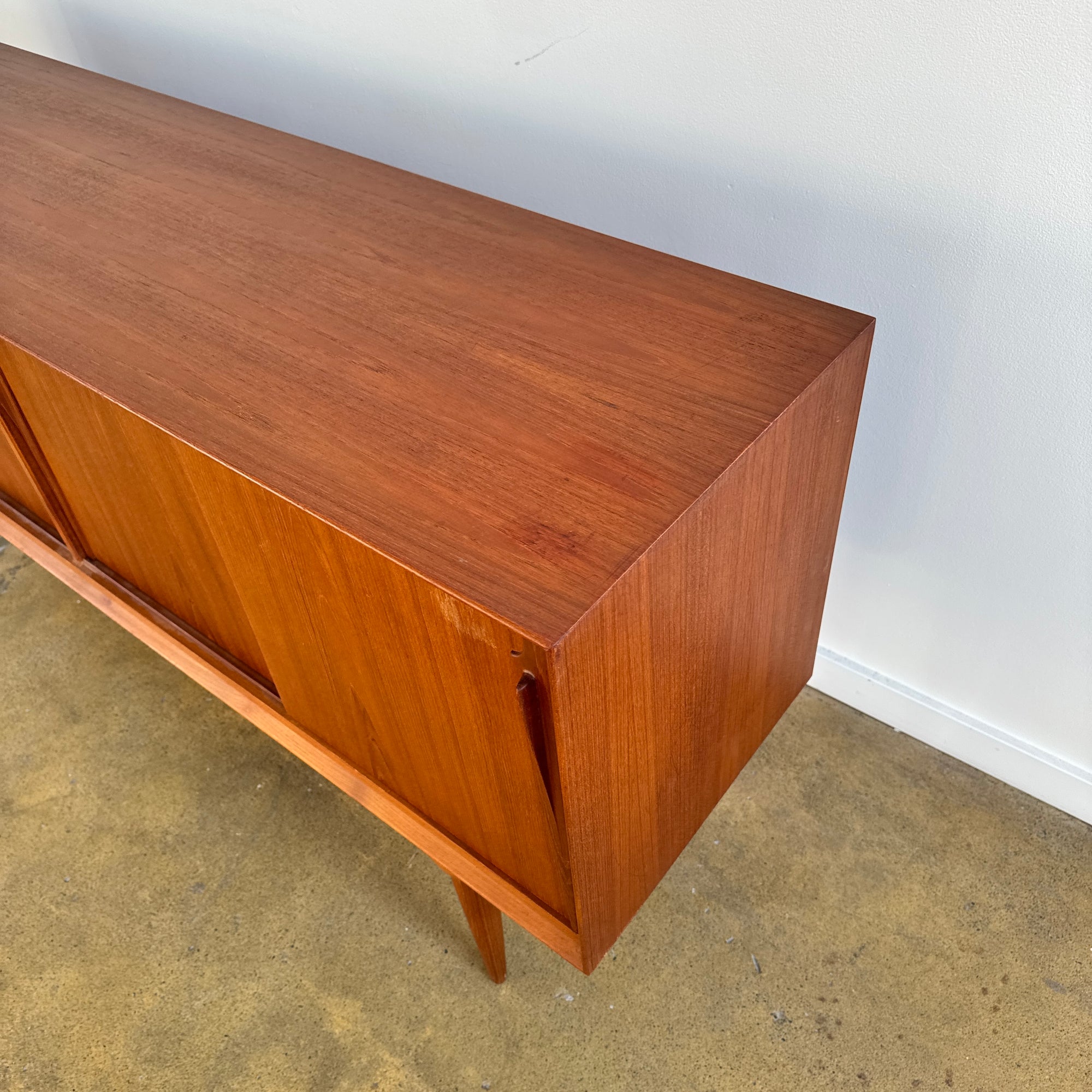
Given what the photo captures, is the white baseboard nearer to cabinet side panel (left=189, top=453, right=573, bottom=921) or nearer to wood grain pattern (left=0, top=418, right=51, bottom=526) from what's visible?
cabinet side panel (left=189, top=453, right=573, bottom=921)

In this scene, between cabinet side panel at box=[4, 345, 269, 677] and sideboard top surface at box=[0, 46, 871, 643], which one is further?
cabinet side panel at box=[4, 345, 269, 677]

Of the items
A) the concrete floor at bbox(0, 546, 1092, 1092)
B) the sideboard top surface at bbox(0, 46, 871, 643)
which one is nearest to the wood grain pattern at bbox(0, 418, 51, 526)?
the sideboard top surface at bbox(0, 46, 871, 643)

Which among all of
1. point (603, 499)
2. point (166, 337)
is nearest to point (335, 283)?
point (166, 337)

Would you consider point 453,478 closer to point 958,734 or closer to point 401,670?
point 401,670

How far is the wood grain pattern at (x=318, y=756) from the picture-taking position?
0.80m

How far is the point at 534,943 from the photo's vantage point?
1.08 m

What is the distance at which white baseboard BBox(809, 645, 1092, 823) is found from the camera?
1117 millimetres

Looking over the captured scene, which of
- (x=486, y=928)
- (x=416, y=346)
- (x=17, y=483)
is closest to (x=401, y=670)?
(x=416, y=346)

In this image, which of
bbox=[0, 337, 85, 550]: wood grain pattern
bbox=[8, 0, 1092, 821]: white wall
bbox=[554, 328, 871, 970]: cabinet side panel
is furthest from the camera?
bbox=[0, 337, 85, 550]: wood grain pattern

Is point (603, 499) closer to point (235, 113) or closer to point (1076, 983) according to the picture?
point (1076, 983)

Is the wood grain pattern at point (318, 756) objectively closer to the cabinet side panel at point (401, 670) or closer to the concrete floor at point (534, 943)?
the cabinet side panel at point (401, 670)

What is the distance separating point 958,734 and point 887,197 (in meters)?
0.66

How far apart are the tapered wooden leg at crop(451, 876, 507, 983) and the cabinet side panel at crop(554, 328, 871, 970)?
0.18 meters

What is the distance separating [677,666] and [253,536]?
0.33 metres
